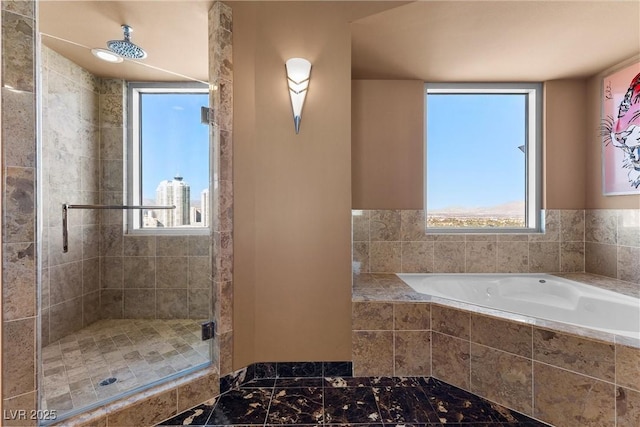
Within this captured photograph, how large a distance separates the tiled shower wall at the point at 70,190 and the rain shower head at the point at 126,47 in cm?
34

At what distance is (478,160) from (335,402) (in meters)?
2.33

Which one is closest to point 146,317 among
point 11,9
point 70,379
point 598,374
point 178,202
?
point 70,379

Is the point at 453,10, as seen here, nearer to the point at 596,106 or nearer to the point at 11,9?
the point at 596,106

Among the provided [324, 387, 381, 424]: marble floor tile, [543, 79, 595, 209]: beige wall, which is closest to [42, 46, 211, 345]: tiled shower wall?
[324, 387, 381, 424]: marble floor tile

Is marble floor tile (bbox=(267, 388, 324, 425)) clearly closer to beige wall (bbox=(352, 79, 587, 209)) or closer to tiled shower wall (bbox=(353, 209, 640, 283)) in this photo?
tiled shower wall (bbox=(353, 209, 640, 283))

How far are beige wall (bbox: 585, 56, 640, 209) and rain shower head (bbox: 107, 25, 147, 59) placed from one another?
373 cm

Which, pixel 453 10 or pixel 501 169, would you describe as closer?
pixel 453 10

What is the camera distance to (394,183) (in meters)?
2.34

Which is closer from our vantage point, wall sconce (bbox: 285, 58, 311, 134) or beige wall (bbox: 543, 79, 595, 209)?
wall sconce (bbox: 285, 58, 311, 134)

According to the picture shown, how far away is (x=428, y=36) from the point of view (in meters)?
1.79

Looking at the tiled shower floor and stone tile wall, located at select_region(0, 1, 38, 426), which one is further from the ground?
stone tile wall, located at select_region(0, 1, 38, 426)

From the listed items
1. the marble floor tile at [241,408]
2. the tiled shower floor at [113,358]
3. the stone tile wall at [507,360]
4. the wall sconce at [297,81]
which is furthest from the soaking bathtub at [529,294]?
the tiled shower floor at [113,358]

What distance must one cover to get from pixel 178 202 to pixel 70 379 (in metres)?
1.28

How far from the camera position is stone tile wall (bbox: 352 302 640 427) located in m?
1.13
